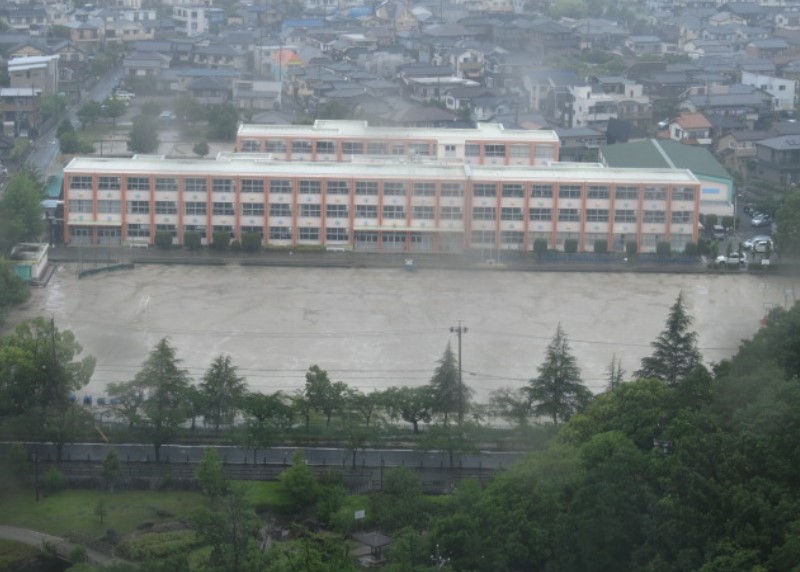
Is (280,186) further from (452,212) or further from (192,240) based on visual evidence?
(452,212)

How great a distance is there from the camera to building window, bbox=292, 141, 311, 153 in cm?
921

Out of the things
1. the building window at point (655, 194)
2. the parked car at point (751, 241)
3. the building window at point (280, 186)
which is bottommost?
the parked car at point (751, 241)

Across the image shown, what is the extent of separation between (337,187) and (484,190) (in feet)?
2.51

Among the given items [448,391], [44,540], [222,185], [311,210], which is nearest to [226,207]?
[222,185]

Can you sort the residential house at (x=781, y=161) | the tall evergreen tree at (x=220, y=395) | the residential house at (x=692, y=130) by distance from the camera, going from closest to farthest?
1. the tall evergreen tree at (x=220, y=395)
2. the residential house at (x=781, y=161)
3. the residential house at (x=692, y=130)

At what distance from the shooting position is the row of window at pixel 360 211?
8.15 m

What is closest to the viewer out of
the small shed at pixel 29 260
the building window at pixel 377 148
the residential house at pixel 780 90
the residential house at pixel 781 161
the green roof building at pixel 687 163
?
the small shed at pixel 29 260

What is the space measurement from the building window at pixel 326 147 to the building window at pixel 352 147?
6 cm

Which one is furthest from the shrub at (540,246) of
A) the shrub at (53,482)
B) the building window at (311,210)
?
the shrub at (53,482)

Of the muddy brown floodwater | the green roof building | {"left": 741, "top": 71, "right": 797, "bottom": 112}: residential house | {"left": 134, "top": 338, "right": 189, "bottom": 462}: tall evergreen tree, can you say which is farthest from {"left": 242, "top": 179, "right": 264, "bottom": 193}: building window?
{"left": 741, "top": 71, "right": 797, "bottom": 112}: residential house

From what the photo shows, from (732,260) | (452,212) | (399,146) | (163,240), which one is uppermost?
(399,146)

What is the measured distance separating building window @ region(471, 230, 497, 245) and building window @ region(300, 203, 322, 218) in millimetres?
812

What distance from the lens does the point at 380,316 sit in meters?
6.89

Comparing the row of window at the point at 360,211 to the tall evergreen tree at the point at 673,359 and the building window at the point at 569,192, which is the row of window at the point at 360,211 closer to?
the building window at the point at 569,192
